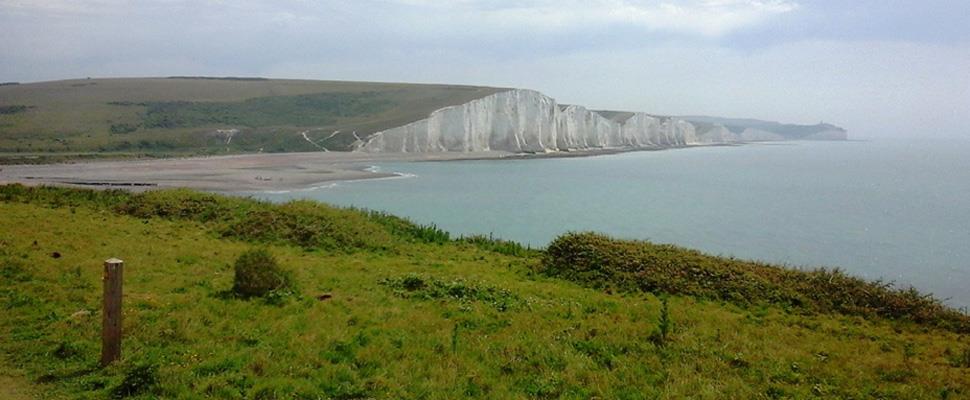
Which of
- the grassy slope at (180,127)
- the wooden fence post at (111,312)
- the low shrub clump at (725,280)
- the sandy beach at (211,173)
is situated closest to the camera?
the wooden fence post at (111,312)

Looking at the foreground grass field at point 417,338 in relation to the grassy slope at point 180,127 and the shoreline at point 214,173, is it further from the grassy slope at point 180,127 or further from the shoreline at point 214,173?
the grassy slope at point 180,127

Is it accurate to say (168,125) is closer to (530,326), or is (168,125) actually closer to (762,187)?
(762,187)

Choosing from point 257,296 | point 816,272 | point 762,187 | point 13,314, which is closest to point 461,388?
point 257,296

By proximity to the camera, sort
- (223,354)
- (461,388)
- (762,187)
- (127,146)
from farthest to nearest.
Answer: (127,146) → (762,187) → (223,354) → (461,388)

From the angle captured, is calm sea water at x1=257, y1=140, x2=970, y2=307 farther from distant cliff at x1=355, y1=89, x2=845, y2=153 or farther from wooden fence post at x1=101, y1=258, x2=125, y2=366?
distant cliff at x1=355, y1=89, x2=845, y2=153

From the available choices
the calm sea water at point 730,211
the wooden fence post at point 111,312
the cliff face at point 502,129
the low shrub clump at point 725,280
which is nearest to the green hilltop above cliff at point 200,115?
the cliff face at point 502,129

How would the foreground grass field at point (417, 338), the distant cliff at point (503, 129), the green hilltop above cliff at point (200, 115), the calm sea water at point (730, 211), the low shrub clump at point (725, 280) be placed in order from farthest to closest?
the distant cliff at point (503, 129) → the green hilltop above cliff at point (200, 115) → the calm sea water at point (730, 211) → the low shrub clump at point (725, 280) → the foreground grass field at point (417, 338)

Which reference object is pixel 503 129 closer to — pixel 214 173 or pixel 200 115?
pixel 214 173
